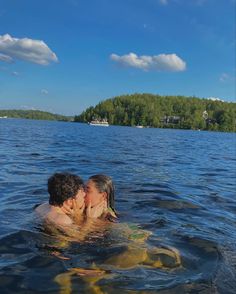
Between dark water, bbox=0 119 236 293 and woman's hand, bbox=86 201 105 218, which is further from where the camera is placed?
woman's hand, bbox=86 201 105 218

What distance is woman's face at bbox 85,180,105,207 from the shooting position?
8.36 meters

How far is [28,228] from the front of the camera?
8250mm

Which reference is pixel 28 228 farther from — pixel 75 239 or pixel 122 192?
pixel 122 192

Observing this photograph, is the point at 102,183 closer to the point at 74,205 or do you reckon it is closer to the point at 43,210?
the point at 74,205

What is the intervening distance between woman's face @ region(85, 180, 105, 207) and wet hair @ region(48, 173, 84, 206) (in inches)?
27.5

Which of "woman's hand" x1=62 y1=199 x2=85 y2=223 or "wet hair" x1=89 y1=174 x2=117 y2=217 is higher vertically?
"wet hair" x1=89 y1=174 x2=117 y2=217

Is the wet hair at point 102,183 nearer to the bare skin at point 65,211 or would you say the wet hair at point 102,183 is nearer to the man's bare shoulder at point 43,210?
the bare skin at point 65,211

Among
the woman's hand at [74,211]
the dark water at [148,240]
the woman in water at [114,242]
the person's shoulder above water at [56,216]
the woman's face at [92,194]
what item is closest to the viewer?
the dark water at [148,240]

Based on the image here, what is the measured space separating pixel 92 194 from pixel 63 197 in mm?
916

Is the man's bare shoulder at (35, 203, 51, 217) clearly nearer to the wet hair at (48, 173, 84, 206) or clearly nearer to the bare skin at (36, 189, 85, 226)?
the bare skin at (36, 189, 85, 226)

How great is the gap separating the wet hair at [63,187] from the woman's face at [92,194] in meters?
0.70

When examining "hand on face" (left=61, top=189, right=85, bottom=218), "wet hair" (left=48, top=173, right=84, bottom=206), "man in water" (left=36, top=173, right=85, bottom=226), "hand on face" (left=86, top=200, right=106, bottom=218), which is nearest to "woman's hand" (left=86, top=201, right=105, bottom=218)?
"hand on face" (left=86, top=200, right=106, bottom=218)

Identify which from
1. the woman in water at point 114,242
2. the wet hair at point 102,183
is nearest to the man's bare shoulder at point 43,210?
the woman in water at point 114,242

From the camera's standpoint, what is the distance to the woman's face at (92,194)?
8.36m
